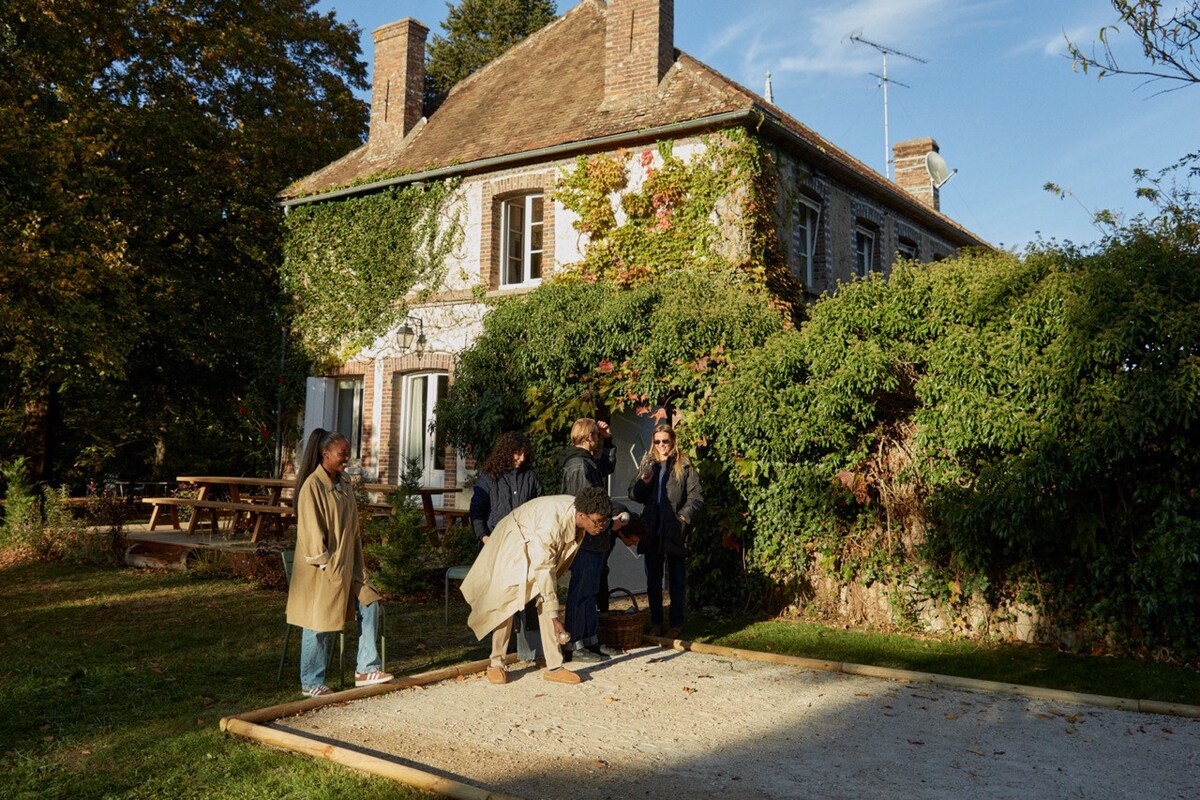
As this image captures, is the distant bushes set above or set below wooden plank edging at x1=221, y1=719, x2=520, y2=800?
above

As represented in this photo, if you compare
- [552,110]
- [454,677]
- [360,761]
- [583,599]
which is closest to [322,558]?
[454,677]

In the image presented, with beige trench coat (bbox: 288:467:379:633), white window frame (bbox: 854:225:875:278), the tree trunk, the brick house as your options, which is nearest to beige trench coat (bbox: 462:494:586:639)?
beige trench coat (bbox: 288:467:379:633)

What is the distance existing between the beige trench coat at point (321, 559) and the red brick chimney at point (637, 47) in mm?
10089

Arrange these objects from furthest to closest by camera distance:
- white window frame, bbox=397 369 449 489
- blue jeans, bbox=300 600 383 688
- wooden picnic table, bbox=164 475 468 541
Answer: white window frame, bbox=397 369 449 489 < wooden picnic table, bbox=164 475 468 541 < blue jeans, bbox=300 600 383 688

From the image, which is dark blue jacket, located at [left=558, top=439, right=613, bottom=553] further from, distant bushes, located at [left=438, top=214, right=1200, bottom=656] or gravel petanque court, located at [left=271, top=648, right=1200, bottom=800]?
distant bushes, located at [left=438, top=214, right=1200, bottom=656]

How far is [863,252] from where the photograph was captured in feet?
56.4

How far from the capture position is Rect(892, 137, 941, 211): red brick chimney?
23.7m

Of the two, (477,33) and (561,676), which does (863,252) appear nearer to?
(561,676)

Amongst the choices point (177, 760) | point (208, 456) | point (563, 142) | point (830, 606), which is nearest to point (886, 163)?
point (563, 142)

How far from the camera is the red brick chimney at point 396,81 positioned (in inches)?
704

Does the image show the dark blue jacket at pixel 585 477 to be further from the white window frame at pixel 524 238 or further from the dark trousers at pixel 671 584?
the white window frame at pixel 524 238

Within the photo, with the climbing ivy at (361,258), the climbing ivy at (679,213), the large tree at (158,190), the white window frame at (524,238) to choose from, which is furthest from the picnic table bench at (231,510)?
the climbing ivy at (679,213)

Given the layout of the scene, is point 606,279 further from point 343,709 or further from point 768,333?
point 343,709

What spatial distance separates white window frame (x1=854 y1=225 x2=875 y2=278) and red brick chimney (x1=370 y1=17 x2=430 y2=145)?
8.34 meters
